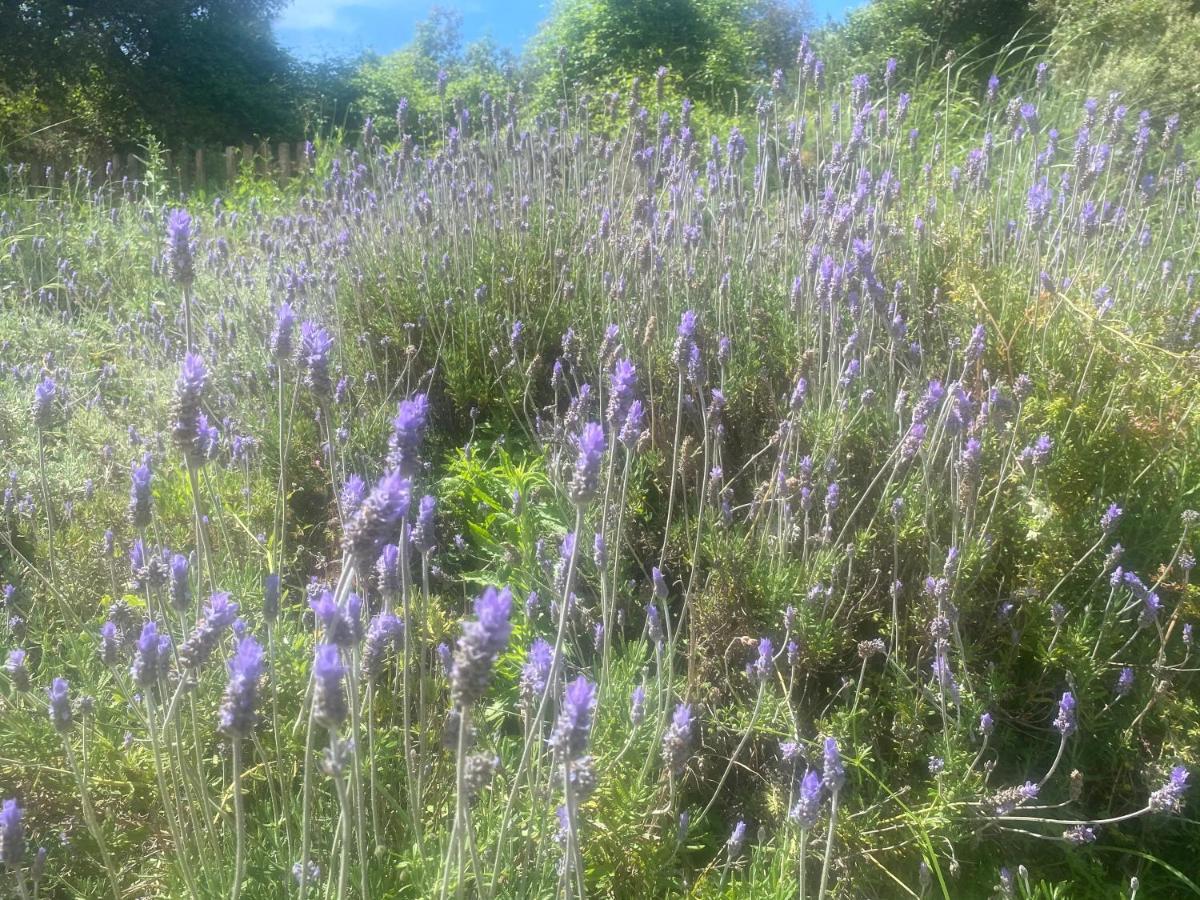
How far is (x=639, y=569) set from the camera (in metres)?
2.51

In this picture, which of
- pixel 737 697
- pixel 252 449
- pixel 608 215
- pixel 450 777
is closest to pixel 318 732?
pixel 450 777

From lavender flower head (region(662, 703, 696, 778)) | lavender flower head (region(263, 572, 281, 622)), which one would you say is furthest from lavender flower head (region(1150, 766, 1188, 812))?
lavender flower head (region(263, 572, 281, 622))

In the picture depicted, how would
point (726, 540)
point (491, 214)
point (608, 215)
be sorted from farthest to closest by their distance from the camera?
point (491, 214) → point (608, 215) → point (726, 540)

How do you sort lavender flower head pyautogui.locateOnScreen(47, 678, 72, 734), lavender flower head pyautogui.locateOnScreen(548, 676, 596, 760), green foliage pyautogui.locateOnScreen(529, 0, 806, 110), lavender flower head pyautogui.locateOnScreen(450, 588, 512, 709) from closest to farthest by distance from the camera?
lavender flower head pyautogui.locateOnScreen(450, 588, 512, 709)
lavender flower head pyautogui.locateOnScreen(548, 676, 596, 760)
lavender flower head pyautogui.locateOnScreen(47, 678, 72, 734)
green foliage pyautogui.locateOnScreen(529, 0, 806, 110)

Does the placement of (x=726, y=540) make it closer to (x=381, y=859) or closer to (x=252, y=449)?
(x=381, y=859)

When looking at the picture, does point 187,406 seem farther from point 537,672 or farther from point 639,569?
point 639,569

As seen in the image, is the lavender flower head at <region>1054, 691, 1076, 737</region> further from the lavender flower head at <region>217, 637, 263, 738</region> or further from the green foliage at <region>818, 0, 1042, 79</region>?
the green foliage at <region>818, 0, 1042, 79</region>

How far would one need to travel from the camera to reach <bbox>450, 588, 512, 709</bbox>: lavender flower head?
86cm

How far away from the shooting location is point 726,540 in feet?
7.15

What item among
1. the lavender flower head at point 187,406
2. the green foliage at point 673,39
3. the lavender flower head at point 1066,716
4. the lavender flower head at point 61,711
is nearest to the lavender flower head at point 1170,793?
the lavender flower head at point 1066,716

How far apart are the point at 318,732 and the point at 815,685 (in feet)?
3.85

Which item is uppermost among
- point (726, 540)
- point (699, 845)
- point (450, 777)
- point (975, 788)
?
point (726, 540)

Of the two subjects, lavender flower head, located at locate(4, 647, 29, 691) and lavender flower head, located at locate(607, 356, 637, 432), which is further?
lavender flower head, located at locate(4, 647, 29, 691)

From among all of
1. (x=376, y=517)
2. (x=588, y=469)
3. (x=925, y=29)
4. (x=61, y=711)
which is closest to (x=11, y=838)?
(x=61, y=711)
